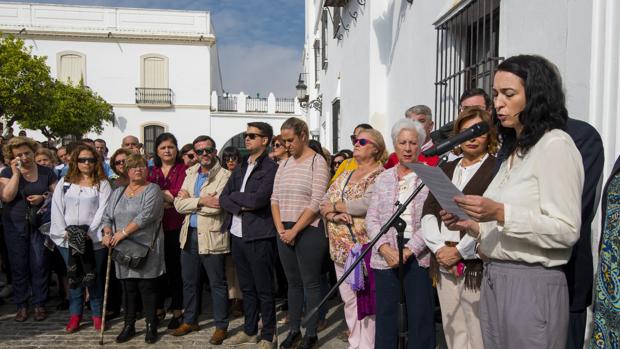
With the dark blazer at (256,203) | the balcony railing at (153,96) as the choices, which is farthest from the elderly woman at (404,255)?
the balcony railing at (153,96)

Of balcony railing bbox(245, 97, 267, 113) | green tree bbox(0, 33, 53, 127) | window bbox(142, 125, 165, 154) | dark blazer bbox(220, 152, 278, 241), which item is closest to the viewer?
dark blazer bbox(220, 152, 278, 241)

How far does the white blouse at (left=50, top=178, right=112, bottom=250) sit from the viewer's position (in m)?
4.79

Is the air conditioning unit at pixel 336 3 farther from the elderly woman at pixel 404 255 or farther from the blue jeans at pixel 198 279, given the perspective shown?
the elderly woman at pixel 404 255

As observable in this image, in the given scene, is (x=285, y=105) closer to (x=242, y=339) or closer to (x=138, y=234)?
(x=138, y=234)

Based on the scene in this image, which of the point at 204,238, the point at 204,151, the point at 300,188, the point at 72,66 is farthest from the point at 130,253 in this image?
the point at 72,66

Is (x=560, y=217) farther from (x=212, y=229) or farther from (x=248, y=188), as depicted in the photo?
(x=212, y=229)

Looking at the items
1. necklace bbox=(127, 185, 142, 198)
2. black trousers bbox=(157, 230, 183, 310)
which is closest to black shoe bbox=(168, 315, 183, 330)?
black trousers bbox=(157, 230, 183, 310)

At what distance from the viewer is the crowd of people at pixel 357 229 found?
196 cm

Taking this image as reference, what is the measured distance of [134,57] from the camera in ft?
92.7

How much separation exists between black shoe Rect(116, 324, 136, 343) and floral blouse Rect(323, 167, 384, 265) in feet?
7.28

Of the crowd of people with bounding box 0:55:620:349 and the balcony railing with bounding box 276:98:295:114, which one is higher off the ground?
the balcony railing with bounding box 276:98:295:114

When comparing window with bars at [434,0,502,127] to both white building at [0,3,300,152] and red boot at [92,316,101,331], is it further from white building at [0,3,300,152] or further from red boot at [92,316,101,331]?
white building at [0,3,300,152]

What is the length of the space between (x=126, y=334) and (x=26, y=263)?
163 cm

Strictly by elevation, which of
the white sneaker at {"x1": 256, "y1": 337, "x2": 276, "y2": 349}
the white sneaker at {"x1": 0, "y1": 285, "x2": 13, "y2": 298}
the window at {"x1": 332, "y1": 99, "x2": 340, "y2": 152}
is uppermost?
the window at {"x1": 332, "y1": 99, "x2": 340, "y2": 152}
